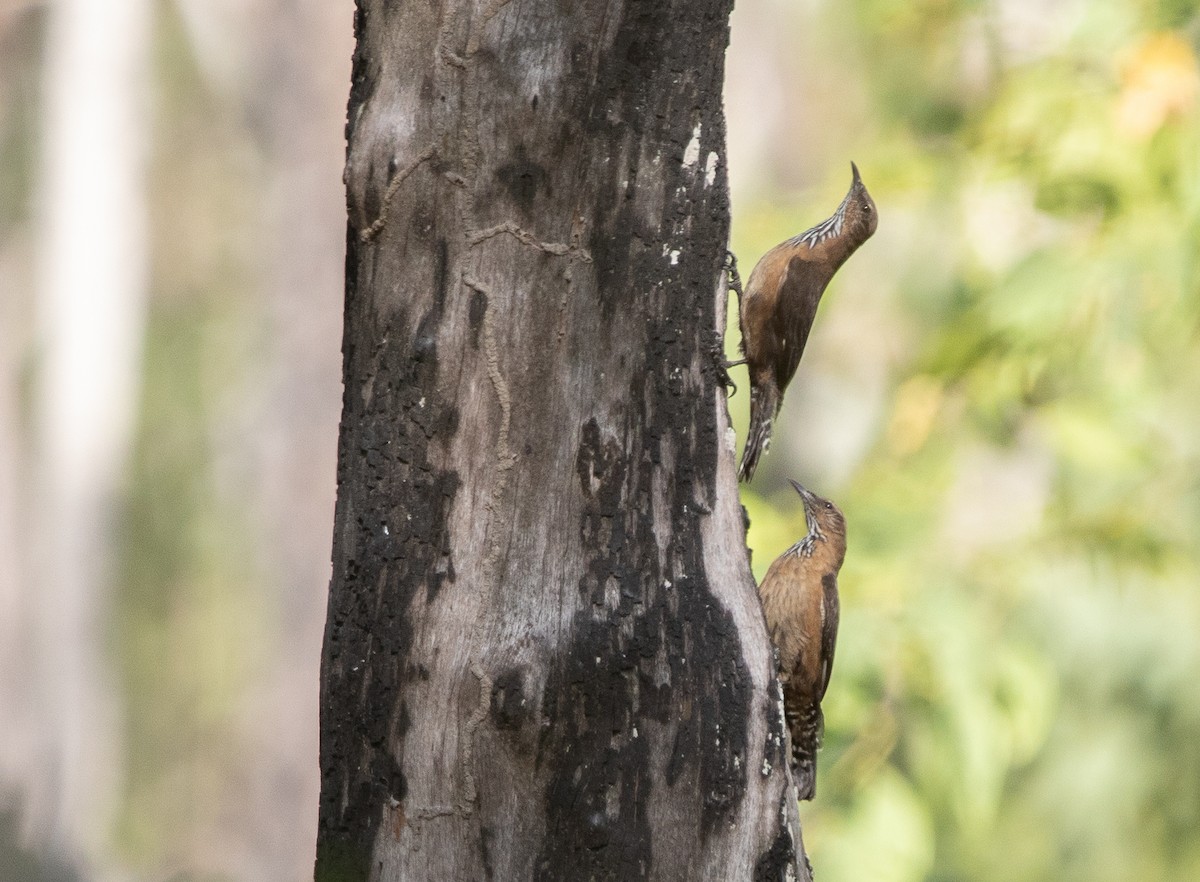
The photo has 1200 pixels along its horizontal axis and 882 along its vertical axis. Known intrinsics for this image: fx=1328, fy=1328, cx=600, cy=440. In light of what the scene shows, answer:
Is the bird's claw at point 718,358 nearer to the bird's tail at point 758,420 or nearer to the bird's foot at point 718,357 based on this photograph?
the bird's foot at point 718,357

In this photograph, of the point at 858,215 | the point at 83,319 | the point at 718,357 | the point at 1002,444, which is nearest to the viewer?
the point at 718,357

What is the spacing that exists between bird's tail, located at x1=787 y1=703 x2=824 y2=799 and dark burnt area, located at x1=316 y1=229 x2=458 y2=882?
1425mm

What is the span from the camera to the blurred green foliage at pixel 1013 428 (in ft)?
12.7

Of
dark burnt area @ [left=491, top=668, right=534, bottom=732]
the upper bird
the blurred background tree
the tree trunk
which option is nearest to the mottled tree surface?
dark burnt area @ [left=491, top=668, right=534, bottom=732]

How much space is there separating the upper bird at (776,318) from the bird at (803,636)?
11.4 inches

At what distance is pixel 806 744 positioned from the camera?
3.33 m

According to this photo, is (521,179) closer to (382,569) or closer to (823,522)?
(382,569)

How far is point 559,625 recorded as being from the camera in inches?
83.2

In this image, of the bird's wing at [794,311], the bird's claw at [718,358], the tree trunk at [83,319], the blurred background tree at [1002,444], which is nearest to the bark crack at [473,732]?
the blurred background tree at [1002,444]

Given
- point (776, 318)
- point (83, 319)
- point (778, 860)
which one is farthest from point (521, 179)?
point (83, 319)

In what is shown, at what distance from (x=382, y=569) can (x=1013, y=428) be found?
2.95 meters

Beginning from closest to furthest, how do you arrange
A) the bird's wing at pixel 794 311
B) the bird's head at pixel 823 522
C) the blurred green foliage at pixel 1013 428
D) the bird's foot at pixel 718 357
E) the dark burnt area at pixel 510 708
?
the dark burnt area at pixel 510 708 < the bird's foot at pixel 718 357 < the bird's wing at pixel 794 311 < the bird's head at pixel 823 522 < the blurred green foliage at pixel 1013 428

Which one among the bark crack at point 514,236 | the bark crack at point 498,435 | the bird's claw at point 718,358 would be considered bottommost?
the bark crack at point 498,435

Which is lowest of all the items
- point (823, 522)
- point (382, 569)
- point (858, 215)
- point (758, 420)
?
point (382, 569)
